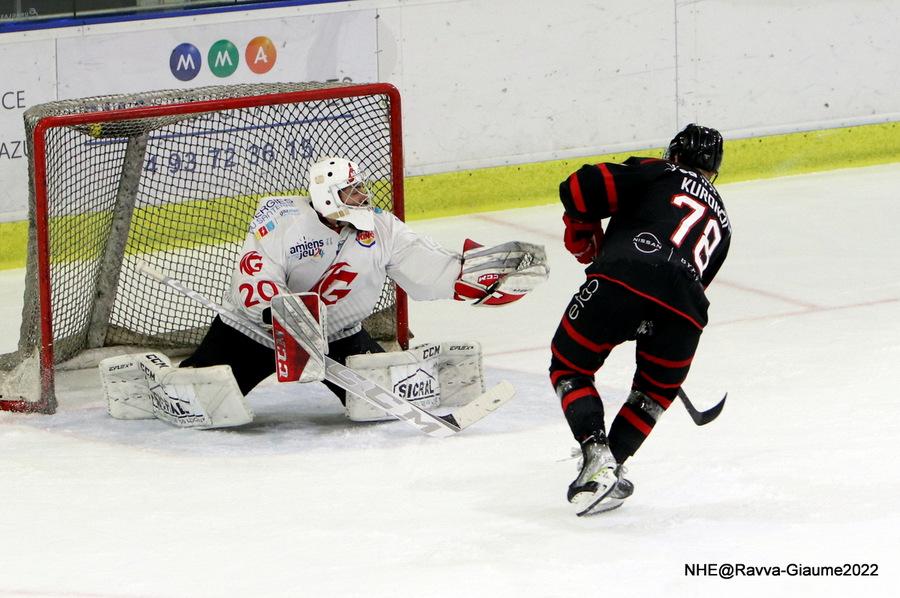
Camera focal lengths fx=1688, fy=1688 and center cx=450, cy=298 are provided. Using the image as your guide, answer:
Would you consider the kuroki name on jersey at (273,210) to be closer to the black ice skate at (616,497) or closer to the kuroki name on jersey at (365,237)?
the kuroki name on jersey at (365,237)

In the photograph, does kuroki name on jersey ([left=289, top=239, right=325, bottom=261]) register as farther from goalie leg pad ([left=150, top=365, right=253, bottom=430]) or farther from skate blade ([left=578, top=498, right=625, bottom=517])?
skate blade ([left=578, top=498, right=625, bottom=517])

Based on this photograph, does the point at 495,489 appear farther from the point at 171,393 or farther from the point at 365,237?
the point at 171,393

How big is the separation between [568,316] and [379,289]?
1.04 metres

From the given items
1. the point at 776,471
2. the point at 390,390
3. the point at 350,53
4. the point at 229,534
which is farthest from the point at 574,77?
the point at 229,534

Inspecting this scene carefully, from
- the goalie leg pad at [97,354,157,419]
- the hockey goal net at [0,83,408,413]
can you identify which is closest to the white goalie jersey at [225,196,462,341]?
the goalie leg pad at [97,354,157,419]

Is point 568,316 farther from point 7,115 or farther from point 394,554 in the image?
point 7,115

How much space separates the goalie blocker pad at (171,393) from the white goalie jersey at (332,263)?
0.20m

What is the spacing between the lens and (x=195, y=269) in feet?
17.5

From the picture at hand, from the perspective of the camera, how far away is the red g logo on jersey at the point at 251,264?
423 centimetres

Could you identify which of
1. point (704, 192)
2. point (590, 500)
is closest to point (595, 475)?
point (590, 500)

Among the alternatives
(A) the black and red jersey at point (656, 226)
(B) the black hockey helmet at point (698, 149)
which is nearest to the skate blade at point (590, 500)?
(A) the black and red jersey at point (656, 226)

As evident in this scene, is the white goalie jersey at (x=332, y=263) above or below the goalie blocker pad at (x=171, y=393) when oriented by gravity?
above

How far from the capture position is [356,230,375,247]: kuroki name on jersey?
4.33 meters

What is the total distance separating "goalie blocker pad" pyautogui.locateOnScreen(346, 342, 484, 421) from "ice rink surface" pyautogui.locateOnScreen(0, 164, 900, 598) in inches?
4.0
